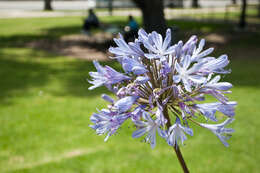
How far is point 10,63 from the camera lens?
48.2 ft

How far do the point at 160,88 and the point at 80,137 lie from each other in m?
5.61

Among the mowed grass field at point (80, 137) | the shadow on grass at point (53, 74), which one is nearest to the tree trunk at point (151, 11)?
the shadow on grass at point (53, 74)

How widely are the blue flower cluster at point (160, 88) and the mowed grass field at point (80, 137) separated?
174 cm

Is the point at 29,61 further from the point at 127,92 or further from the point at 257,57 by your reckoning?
the point at 127,92

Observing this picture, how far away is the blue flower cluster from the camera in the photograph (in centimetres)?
172

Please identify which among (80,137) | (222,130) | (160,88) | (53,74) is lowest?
(80,137)

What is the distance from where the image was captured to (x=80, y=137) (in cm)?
728

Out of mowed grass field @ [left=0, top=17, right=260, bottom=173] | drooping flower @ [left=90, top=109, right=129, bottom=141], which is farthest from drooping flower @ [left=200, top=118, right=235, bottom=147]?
mowed grass field @ [left=0, top=17, right=260, bottom=173]

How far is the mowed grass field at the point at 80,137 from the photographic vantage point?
6086 millimetres

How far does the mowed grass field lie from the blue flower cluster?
68.6 inches

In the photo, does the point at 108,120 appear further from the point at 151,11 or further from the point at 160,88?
the point at 151,11

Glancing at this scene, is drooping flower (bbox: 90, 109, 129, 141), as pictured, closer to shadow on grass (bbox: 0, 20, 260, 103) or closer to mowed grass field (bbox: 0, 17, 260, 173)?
mowed grass field (bbox: 0, 17, 260, 173)

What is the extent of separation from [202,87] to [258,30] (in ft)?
73.4

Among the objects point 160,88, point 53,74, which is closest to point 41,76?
point 53,74
